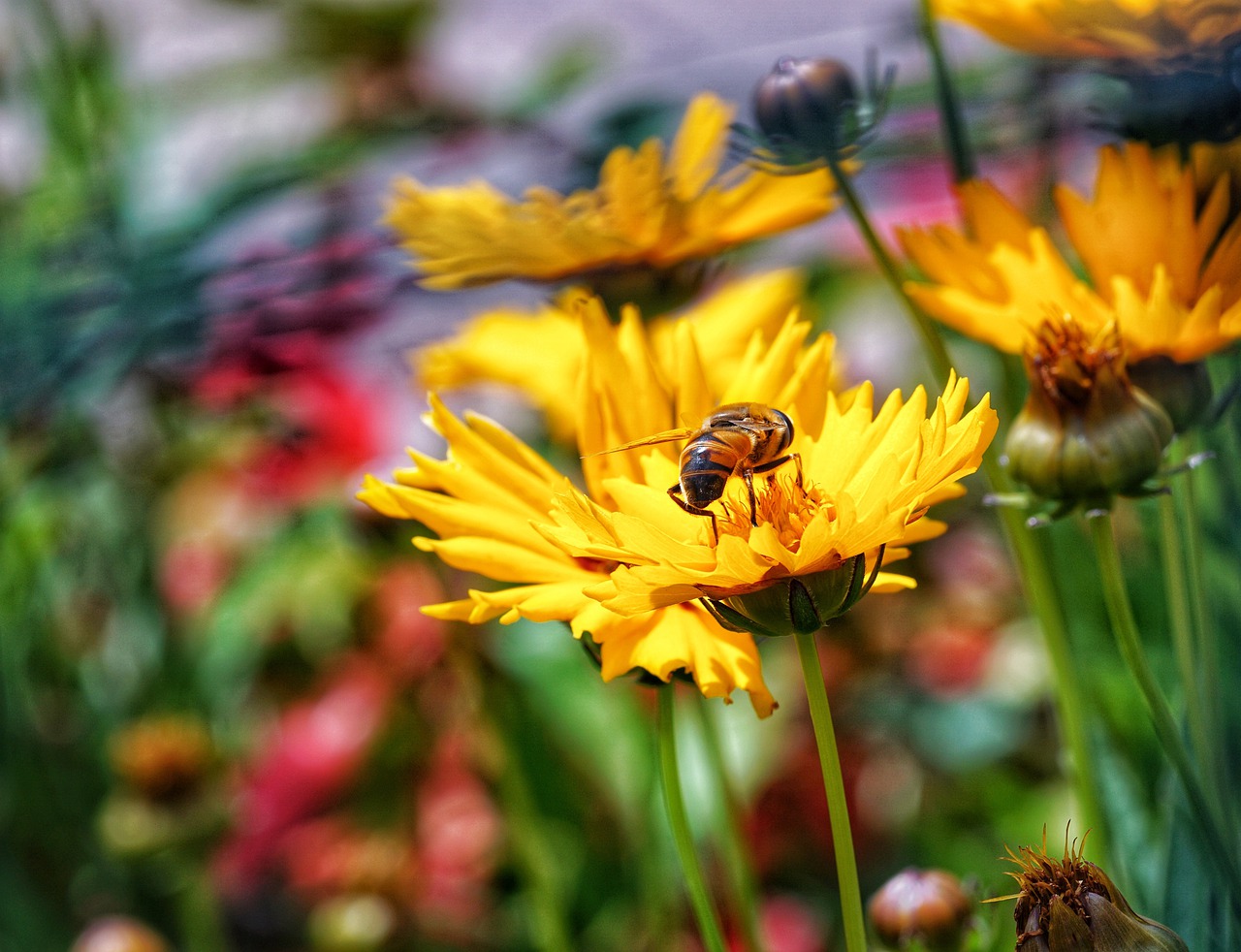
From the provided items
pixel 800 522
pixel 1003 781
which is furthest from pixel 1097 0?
pixel 1003 781

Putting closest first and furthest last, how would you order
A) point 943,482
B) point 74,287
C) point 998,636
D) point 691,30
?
point 943,482, point 74,287, point 998,636, point 691,30

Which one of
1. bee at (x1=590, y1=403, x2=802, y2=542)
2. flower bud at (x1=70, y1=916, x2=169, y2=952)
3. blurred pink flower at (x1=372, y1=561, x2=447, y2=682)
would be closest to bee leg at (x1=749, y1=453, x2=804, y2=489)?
bee at (x1=590, y1=403, x2=802, y2=542)

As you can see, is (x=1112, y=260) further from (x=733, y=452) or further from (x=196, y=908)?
(x=196, y=908)

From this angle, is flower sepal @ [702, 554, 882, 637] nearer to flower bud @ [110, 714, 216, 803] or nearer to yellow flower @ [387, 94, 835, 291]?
yellow flower @ [387, 94, 835, 291]

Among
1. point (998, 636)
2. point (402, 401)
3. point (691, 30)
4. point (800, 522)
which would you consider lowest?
point (998, 636)

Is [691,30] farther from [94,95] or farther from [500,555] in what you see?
[500,555]

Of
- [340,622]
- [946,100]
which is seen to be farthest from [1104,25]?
[340,622]
